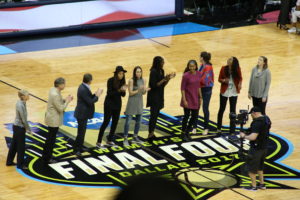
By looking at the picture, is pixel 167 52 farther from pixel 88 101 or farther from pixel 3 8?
pixel 88 101

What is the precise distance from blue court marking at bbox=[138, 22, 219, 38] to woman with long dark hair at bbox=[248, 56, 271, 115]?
7.62 metres

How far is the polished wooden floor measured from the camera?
7992 mm

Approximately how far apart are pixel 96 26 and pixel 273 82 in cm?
659

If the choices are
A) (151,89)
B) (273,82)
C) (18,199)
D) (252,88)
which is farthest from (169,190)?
(273,82)

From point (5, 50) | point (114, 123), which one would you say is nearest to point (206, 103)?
point (114, 123)

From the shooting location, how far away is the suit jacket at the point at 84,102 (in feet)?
28.4

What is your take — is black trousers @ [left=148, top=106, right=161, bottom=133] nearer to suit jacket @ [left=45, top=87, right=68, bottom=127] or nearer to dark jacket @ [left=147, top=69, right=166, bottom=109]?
dark jacket @ [left=147, top=69, right=166, bottom=109]

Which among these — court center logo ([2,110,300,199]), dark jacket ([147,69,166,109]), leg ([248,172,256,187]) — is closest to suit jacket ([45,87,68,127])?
court center logo ([2,110,300,199])

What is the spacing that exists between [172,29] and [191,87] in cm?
879

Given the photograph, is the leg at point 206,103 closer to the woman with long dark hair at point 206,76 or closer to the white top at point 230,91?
the woman with long dark hair at point 206,76

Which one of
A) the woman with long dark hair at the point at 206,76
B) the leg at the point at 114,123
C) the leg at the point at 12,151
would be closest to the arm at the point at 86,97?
the leg at the point at 114,123

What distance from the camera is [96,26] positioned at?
17562 mm

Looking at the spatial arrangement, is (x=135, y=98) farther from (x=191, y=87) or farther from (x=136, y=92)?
(x=191, y=87)

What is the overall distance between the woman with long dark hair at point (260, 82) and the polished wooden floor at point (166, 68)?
31.0 inches
